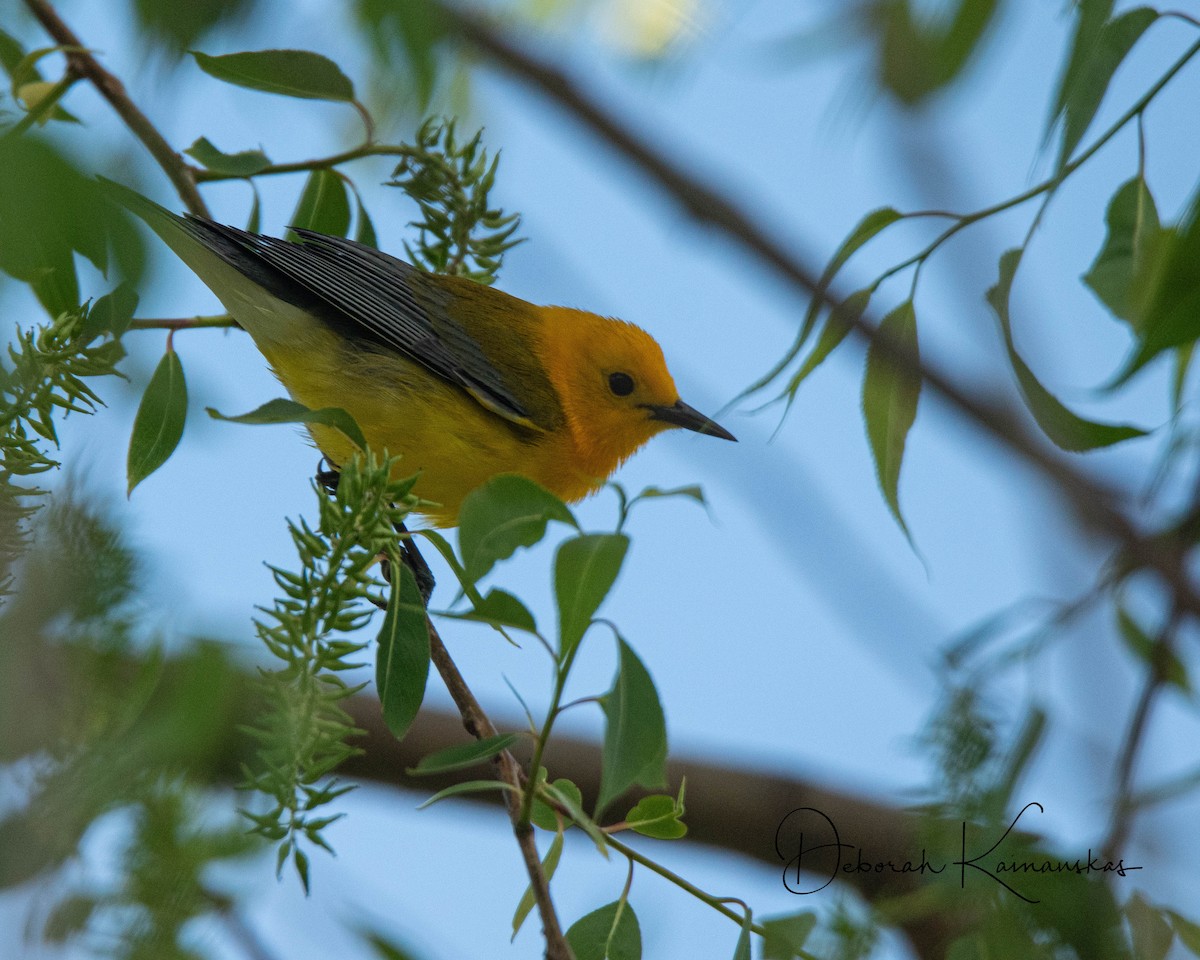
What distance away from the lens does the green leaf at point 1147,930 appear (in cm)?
199

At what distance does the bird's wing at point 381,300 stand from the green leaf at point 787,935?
2.23 metres

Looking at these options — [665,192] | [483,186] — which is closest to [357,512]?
[483,186]

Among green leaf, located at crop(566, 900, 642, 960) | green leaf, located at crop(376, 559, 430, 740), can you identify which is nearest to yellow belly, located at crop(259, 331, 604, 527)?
green leaf, located at crop(376, 559, 430, 740)

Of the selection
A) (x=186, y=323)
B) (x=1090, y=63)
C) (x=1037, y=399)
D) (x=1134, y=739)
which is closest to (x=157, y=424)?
(x=186, y=323)

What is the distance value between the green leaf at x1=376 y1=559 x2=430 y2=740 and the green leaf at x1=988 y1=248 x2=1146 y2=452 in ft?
3.56

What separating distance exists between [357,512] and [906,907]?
1220 millimetres

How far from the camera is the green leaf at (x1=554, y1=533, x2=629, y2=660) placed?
4.97ft

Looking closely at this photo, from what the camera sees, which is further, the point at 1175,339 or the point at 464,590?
the point at 1175,339

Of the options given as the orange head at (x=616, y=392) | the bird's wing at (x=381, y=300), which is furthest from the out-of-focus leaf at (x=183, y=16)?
the orange head at (x=616, y=392)

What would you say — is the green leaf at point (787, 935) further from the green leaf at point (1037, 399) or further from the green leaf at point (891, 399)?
the green leaf at point (1037, 399)

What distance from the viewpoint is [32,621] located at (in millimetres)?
1326

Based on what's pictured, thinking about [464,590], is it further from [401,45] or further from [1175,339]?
[1175,339]

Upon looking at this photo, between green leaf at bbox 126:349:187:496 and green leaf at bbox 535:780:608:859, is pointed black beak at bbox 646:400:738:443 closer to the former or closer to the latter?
green leaf at bbox 126:349:187:496

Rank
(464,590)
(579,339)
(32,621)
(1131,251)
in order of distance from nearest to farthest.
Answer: (32,621) → (464,590) → (1131,251) → (579,339)
